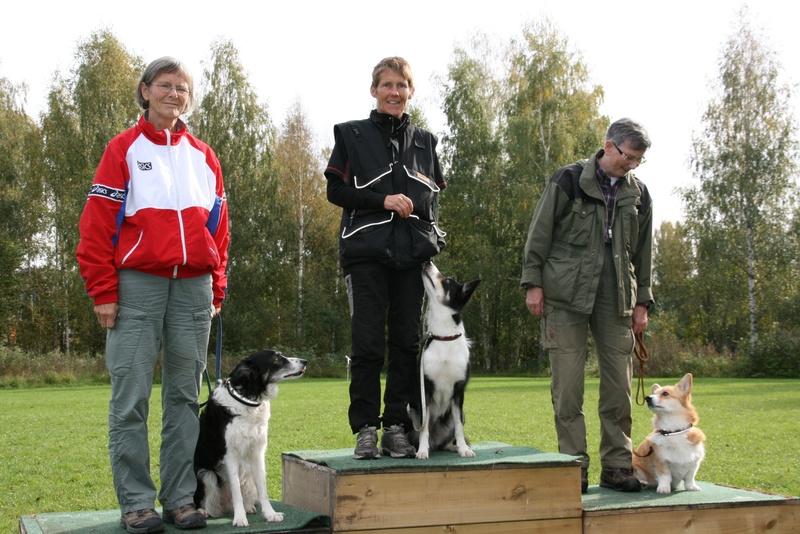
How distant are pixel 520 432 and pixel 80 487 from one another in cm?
623

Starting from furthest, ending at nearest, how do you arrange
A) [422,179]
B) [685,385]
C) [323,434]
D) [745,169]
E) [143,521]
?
[745,169] → [323,434] → [685,385] → [422,179] → [143,521]

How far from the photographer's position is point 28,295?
120 feet

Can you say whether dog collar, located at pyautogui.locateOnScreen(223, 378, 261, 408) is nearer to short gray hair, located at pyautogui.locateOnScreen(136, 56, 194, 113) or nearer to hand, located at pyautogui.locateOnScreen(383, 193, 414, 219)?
hand, located at pyautogui.locateOnScreen(383, 193, 414, 219)

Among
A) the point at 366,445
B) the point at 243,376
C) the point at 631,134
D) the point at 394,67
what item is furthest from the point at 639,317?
the point at 243,376

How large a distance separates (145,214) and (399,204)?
52.3 inches

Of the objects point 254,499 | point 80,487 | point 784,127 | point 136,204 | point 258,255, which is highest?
point 784,127

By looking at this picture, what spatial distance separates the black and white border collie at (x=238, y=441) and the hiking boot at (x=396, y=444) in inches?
27.0

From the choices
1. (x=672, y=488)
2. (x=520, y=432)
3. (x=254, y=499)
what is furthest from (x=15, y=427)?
(x=672, y=488)

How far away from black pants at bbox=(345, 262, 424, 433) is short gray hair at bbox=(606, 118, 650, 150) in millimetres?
1466

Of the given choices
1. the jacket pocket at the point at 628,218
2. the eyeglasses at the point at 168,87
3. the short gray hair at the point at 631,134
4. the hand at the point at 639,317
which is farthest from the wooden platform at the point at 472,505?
the eyeglasses at the point at 168,87

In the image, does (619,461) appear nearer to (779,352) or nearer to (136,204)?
(136,204)

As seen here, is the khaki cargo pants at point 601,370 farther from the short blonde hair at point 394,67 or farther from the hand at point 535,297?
the short blonde hair at point 394,67

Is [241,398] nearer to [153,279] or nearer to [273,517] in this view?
[273,517]

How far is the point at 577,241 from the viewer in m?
5.27
